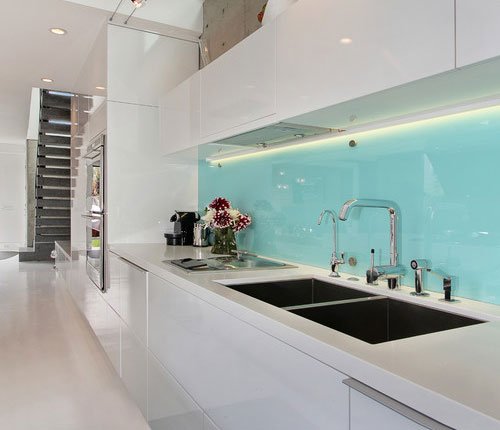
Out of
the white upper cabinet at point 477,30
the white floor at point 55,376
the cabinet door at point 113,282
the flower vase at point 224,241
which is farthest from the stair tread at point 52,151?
the white upper cabinet at point 477,30

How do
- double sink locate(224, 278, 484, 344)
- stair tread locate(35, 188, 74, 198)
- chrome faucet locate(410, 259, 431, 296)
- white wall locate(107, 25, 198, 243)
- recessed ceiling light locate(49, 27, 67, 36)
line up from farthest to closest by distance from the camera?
stair tread locate(35, 188, 74, 198) < recessed ceiling light locate(49, 27, 67, 36) < white wall locate(107, 25, 198, 243) < chrome faucet locate(410, 259, 431, 296) < double sink locate(224, 278, 484, 344)

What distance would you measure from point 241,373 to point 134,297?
1.32m

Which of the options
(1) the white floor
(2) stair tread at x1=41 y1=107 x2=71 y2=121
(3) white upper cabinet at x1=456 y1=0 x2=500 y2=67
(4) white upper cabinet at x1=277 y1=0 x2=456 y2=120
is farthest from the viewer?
(2) stair tread at x1=41 y1=107 x2=71 y2=121

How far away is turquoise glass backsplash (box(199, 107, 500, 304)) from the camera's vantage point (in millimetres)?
1340

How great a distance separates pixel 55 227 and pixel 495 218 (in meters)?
9.16

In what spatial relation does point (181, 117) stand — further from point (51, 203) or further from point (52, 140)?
point (51, 203)

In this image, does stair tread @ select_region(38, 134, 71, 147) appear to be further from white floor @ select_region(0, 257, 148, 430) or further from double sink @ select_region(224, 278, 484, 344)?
double sink @ select_region(224, 278, 484, 344)

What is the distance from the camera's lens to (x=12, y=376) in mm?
2963

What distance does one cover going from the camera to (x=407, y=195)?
1.60 meters

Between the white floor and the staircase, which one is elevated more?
the staircase

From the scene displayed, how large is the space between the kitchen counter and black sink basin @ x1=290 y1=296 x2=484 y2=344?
4 centimetres

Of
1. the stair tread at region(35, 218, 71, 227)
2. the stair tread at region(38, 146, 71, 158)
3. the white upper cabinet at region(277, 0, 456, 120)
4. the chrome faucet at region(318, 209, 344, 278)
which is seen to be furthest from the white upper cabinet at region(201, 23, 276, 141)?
the stair tread at region(35, 218, 71, 227)

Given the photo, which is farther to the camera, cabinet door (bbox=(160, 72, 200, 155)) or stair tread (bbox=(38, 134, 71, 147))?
stair tread (bbox=(38, 134, 71, 147))

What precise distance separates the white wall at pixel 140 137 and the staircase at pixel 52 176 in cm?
444
